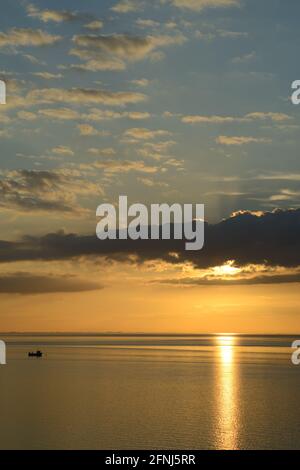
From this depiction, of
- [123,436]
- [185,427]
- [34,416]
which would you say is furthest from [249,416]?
[34,416]

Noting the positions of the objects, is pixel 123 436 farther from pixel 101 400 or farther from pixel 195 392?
pixel 195 392

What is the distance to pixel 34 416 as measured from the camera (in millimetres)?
81438

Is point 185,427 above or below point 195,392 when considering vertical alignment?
below

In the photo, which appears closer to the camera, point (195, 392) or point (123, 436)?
point (123, 436)

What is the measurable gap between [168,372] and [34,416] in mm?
77379

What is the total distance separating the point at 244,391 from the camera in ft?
367
